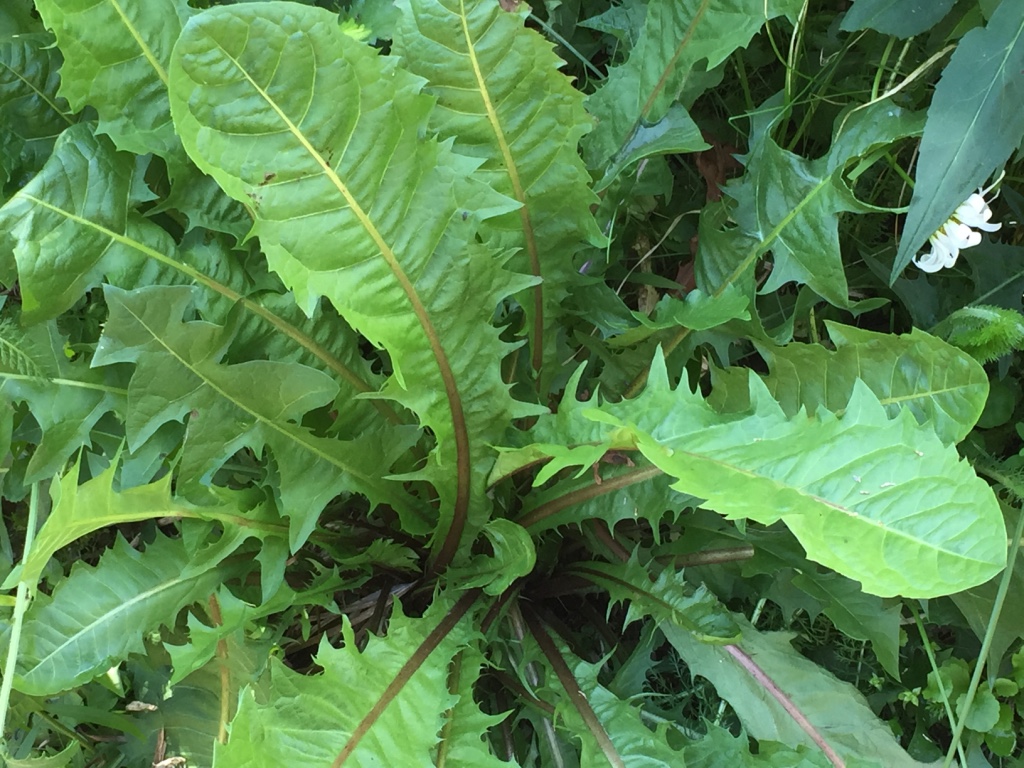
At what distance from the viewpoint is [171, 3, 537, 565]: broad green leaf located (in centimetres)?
47

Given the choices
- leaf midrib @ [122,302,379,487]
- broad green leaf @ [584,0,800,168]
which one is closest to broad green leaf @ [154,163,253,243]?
leaf midrib @ [122,302,379,487]

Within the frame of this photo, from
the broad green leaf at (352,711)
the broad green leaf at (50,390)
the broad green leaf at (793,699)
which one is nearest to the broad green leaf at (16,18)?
the broad green leaf at (50,390)

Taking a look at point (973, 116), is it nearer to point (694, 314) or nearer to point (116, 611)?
point (694, 314)

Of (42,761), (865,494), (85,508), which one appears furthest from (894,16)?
(42,761)

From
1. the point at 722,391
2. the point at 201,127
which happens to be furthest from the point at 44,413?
the point at 722,391

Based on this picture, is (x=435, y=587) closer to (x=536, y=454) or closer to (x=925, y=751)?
(x=536, y=454)

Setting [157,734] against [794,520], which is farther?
[157,734]

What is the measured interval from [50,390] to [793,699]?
71 cm

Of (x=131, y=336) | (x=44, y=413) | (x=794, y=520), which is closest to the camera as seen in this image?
(x=794, y=520)

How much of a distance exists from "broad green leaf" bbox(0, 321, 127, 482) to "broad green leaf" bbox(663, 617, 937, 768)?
591mm

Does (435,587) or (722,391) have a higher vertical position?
(722,391)

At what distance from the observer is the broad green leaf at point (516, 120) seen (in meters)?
0.57

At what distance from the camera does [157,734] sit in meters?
0.81

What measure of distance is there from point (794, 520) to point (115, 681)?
74 centimetres
